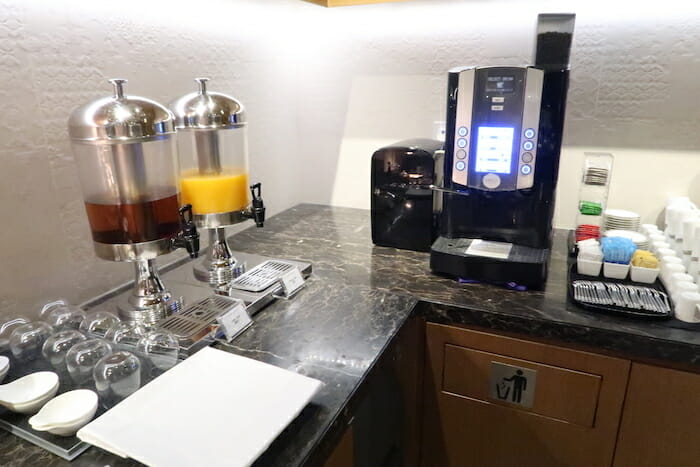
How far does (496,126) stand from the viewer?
1007 millimetres

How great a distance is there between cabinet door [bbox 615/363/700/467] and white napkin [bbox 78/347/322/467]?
2.07ft

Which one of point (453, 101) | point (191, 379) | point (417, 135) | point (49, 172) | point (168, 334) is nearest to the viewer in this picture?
point (191, 379)

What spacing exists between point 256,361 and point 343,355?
0.48ft

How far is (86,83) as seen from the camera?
975 millimetres

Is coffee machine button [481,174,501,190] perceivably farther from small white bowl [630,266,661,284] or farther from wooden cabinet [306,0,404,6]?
wooden cabinet [306,0,404,6]

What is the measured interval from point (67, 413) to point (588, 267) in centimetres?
103

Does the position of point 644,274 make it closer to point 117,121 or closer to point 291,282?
point 291,282

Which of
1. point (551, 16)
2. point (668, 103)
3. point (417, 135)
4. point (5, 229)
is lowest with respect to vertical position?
point (5, 229)

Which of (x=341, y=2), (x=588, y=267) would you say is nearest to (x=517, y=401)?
(x=588, y=267)

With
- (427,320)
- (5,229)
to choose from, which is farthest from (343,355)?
(5,229)

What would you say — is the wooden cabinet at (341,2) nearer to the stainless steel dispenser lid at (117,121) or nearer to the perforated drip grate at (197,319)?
the stainless steel dispenser lid at (117,121)

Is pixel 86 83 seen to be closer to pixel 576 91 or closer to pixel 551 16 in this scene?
pixel 551 16

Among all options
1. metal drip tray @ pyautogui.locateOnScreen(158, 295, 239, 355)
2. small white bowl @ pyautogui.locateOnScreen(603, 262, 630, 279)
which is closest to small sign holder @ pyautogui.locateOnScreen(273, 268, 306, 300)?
metal drip tray @ pyautogui.locateOnScreen(158, 295, 239, 355)

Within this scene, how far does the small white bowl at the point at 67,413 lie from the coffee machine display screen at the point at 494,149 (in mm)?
841
